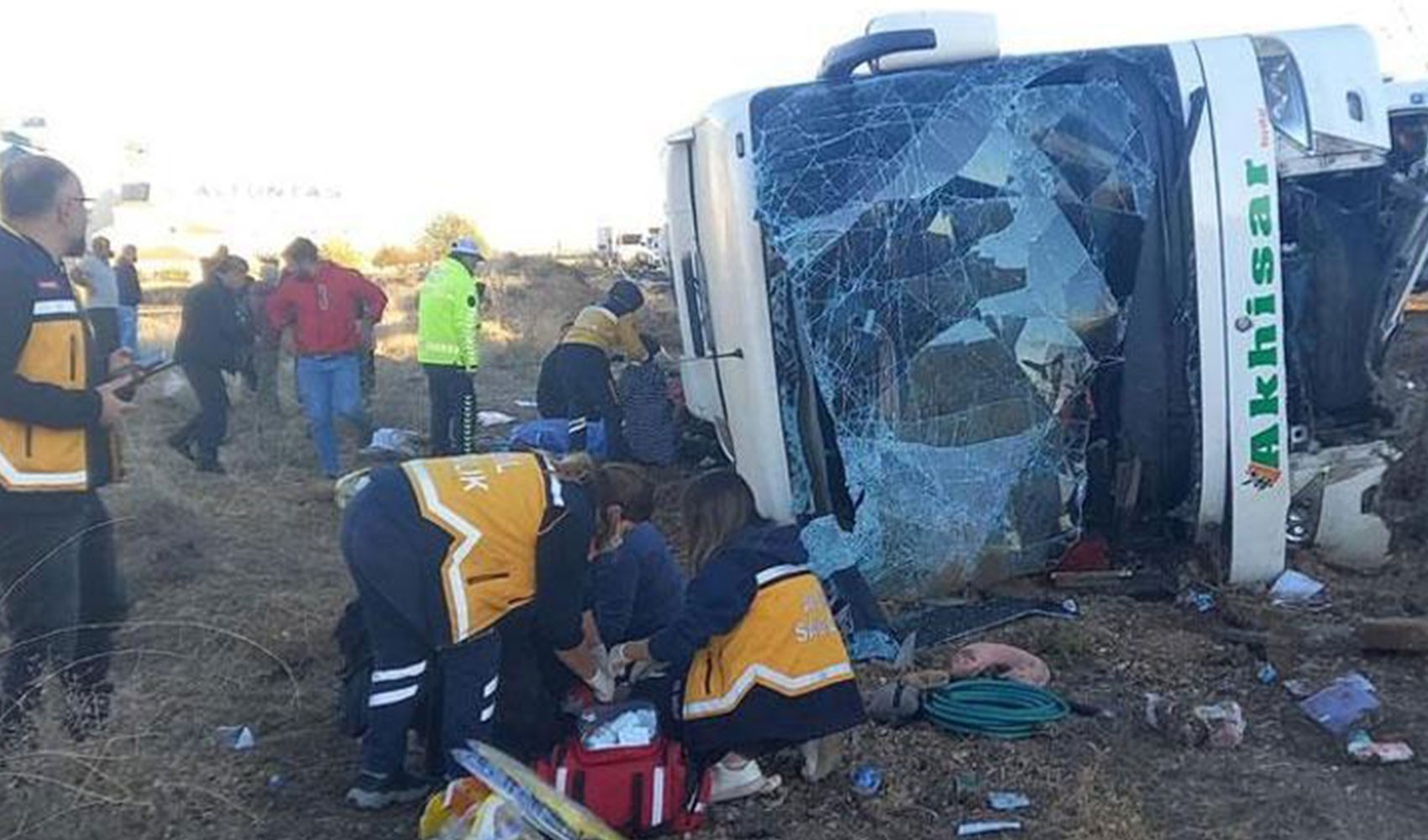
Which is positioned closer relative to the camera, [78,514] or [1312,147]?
[78,514]

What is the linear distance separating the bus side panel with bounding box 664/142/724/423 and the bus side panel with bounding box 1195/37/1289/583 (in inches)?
83.4

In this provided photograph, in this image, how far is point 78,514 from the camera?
395 cm

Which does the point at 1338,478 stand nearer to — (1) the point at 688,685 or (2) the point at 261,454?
(1) the point at 688,685

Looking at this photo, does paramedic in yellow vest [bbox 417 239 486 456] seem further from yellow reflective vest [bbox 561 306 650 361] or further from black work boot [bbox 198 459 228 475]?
black work boot [bbox 198 459 228 475]

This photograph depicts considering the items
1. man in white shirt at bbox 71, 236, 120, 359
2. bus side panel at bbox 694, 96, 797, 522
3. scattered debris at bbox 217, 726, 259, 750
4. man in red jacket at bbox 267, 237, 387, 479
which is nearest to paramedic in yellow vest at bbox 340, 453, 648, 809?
scattered debris at bbox 217, 726, 259, 750

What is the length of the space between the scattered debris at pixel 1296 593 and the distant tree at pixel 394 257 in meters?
36.4

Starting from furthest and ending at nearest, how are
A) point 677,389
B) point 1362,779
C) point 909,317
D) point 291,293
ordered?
point 291,293 → point 677,389 → point 909,317 → point 1362,779

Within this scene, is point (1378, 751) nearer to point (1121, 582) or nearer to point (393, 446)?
point (1121, 582)

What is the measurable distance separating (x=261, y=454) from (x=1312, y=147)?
786cm

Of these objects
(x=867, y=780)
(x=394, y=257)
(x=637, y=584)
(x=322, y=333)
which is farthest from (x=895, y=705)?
(x=394, y=257)

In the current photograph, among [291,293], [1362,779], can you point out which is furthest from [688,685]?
[291,293]

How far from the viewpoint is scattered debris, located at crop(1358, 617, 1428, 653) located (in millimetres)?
4824

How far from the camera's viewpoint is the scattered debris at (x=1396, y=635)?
15.8 feet

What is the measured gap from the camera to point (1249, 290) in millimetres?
5199
